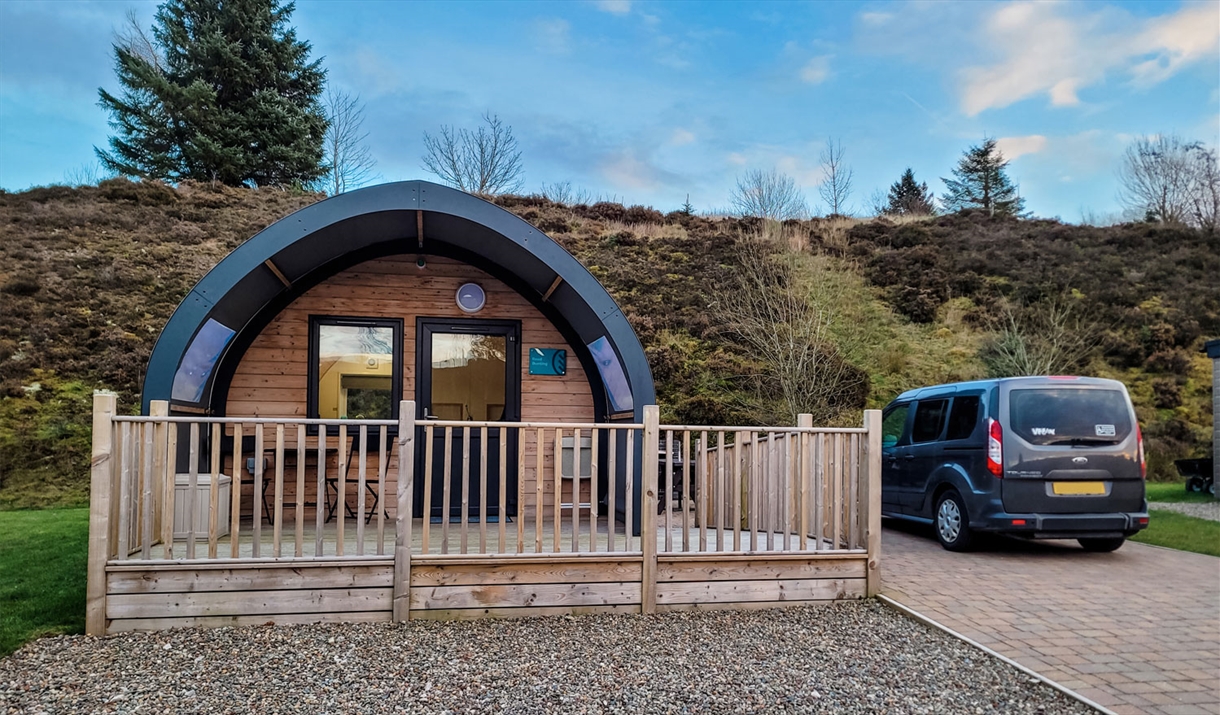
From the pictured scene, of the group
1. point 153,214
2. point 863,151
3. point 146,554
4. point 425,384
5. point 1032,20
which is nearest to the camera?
point 146,554

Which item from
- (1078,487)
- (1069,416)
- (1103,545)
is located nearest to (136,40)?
(1069,416)

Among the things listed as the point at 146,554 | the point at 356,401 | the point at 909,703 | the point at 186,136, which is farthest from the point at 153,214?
the point at 909,703

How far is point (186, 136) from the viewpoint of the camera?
2200 cm

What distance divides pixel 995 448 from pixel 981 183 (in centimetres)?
3355

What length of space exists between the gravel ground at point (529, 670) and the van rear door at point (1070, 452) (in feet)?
9.24

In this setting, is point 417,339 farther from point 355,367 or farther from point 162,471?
point 162,471

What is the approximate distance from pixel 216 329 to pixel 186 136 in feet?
64.8

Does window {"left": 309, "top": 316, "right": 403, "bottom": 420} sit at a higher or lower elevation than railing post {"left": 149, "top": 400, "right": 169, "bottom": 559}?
higher

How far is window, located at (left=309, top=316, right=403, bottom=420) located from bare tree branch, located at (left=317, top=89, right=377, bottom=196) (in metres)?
19.2

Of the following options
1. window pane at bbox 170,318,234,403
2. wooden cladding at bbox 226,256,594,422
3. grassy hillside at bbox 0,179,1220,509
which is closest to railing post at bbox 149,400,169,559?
window pane at bbox 170,318,234,403

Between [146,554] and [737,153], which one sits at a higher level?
[737,153]

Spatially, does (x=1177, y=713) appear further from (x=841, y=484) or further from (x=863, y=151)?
(x=863, y=151)

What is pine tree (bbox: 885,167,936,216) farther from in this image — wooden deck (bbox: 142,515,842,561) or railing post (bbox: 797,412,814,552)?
wooden deck (bbox: 142,515,842,561)

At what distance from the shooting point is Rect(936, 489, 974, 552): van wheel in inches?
274
